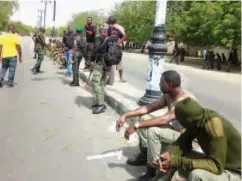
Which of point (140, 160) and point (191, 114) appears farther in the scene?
point (140, 160)

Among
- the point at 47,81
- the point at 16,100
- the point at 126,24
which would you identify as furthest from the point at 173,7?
the point at 16,100

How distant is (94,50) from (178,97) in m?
3.66

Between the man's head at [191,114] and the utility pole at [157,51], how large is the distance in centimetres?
370

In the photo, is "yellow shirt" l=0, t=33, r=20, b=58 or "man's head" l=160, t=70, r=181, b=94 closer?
"man's head" l=160, t=70, r=181, b=94

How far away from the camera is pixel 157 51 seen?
268 inches

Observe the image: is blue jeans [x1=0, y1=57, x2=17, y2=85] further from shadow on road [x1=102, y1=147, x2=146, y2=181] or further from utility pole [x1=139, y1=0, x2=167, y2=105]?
shadow on road [x1=102, y1=147, x2=146, y2=181]

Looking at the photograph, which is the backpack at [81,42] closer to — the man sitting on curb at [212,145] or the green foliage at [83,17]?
the man sitting on curb at [212,145]

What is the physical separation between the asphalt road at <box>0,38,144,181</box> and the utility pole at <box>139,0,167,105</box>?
96 cm

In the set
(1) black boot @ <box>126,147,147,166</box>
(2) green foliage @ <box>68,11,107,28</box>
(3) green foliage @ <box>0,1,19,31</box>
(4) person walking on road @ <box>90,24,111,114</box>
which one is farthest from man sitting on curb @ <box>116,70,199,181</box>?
(2) green foliage @ <box>68,11,107,28</box>

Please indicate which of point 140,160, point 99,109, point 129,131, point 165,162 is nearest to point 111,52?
point 99,109

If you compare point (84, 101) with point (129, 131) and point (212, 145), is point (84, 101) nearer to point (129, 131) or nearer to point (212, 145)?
point (129, 131)

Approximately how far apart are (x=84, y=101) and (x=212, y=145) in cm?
616

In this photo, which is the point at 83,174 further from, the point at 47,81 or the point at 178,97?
the point at 47,81

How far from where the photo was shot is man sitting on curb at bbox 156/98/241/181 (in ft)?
9.87
